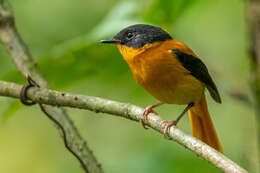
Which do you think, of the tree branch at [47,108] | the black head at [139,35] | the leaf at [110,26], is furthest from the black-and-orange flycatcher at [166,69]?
the tree branch at [47,108]

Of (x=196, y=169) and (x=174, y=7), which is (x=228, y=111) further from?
(x=174, y=7)

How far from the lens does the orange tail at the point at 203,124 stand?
4.36m

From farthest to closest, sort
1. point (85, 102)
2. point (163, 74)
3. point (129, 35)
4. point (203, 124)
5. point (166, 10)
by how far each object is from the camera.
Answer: point (203, 124), point (129, 35), point (166, 10), point (163, 74), point (85, 102)

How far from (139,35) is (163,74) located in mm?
629

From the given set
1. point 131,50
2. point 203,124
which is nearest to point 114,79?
point 131,50

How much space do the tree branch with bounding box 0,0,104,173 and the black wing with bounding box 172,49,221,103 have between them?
1.27m

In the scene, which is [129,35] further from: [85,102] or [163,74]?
[85,102]

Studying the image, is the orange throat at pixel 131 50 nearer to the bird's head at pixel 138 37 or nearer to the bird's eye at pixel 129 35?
the bird's head at pixel 138 37

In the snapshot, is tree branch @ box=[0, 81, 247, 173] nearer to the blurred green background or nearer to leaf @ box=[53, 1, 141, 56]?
the blurred green background

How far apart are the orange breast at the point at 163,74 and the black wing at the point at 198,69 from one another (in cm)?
6

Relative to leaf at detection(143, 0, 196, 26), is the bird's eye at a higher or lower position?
higher

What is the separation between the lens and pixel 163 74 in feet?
12.4

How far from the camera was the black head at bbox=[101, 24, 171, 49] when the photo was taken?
415 centimetres

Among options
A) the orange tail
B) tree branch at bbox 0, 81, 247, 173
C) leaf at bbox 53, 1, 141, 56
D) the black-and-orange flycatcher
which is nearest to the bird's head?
the black-and-orange flycatcher
